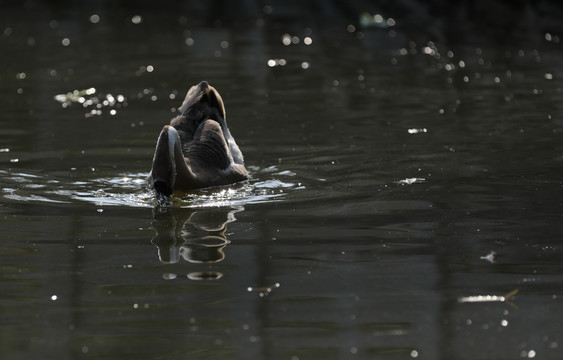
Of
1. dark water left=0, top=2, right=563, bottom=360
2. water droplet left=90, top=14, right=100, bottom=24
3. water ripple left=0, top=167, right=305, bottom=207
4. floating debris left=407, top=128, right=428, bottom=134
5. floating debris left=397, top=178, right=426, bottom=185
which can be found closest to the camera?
dark water left=0, top=2, right=563, bottom=360

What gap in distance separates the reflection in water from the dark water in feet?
0.10

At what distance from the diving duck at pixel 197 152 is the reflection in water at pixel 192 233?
1.33 feet

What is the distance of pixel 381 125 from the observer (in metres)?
14.1

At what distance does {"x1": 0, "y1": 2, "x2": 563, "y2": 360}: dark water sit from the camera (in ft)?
22.2

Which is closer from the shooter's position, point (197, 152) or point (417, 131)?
Answer: point (197, 152)

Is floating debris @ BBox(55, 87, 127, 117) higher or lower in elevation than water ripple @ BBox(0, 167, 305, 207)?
higher

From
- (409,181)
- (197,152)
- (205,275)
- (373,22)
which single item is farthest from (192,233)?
(373,22)

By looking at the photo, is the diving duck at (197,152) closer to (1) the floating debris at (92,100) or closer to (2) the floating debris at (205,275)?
(2) the floating debris at (205,275)

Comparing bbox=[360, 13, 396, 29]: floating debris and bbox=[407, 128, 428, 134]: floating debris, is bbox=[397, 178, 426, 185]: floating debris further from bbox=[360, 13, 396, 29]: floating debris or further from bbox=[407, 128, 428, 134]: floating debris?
bbox=[360, 13, 396, 29]: floating debris

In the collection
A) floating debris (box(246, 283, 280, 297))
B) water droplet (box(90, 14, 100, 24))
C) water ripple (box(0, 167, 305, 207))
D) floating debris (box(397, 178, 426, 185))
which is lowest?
floating debris (box(246, 283, 280, 297))

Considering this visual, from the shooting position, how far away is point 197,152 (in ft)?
37.6

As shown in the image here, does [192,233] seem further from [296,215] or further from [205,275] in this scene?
[205,275]

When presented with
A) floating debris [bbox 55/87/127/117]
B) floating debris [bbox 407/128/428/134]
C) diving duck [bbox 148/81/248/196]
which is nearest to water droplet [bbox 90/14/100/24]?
floating debris [bbox 55/87/127/117]

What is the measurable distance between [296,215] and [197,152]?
6.61 feet
